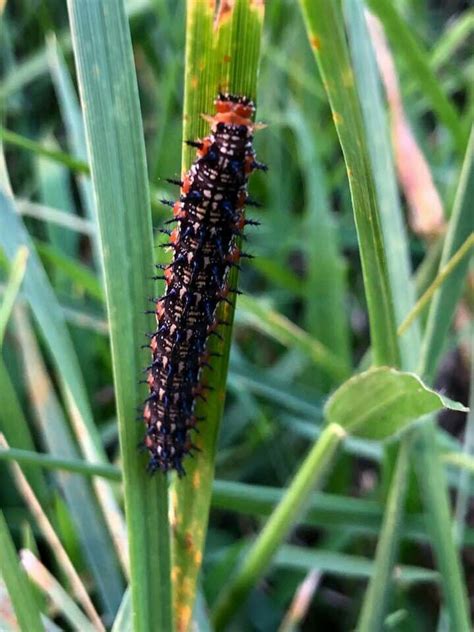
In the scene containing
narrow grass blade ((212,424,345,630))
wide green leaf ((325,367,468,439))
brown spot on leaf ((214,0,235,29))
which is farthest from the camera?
narrow grass blade ((212,424,345,630))

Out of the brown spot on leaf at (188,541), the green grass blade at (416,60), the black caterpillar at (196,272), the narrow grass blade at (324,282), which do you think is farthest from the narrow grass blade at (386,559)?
the green grass blade at (416,60)

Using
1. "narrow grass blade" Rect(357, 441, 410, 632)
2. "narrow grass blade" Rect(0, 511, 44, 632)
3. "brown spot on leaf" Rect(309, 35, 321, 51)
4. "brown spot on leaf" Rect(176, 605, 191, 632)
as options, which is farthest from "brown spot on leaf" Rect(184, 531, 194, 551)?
"brown spot on leaf" Rect(309, 35, 321, 51)

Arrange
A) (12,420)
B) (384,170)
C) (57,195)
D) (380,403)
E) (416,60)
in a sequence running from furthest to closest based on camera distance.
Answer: (57,195)
(416,60)
(384,170)
(12,420)
(380,403)

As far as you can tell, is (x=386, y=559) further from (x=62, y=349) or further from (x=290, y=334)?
(x=62, y=349)

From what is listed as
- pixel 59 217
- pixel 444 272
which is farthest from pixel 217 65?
pixel 59 217

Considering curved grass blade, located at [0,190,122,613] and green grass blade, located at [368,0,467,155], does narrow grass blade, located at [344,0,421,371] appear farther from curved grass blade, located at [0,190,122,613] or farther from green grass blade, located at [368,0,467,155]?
curved grass blade, located at [0,190,122,613]

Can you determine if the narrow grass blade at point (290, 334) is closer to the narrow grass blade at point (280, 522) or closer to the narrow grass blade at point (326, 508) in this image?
the narrow grass blade at point (326, 508)

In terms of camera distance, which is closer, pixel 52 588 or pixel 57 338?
pixel 52 588
